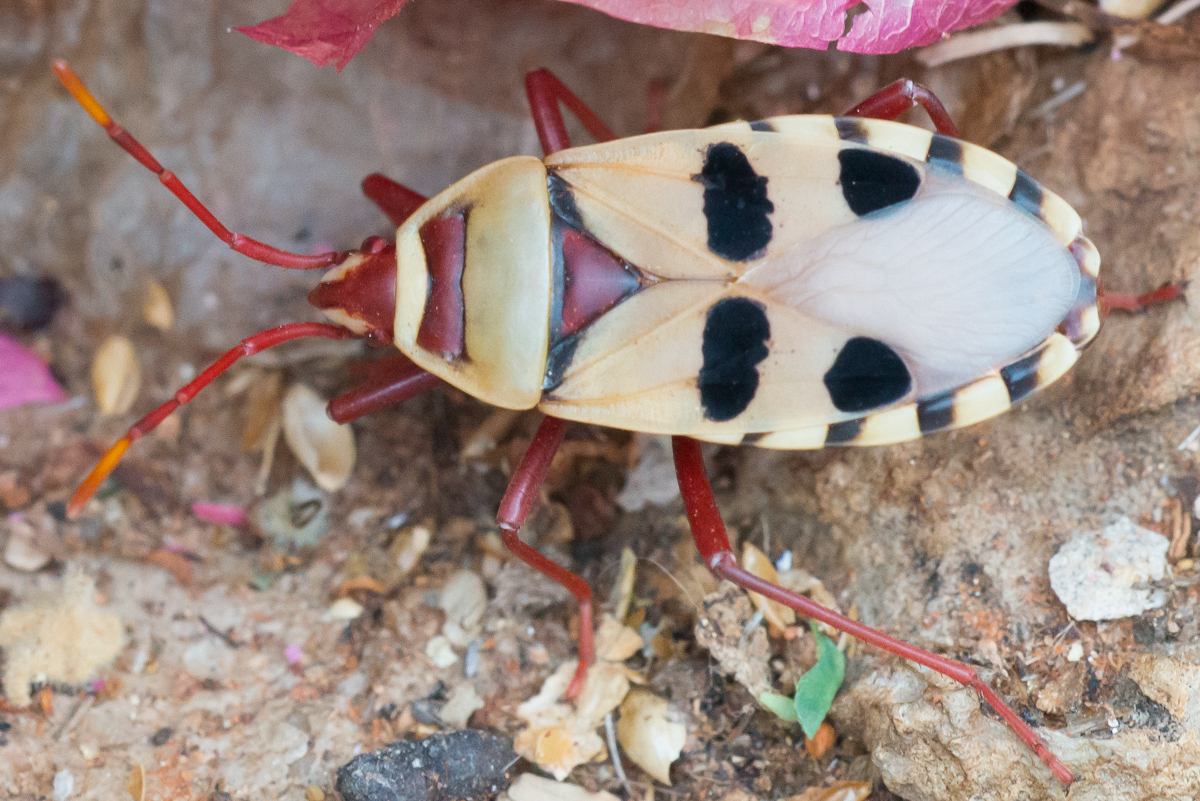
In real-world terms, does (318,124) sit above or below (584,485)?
above

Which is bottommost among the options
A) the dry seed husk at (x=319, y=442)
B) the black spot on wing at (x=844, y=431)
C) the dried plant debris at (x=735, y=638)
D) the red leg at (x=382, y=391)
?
the dried plant debris at (x=735, y=638)

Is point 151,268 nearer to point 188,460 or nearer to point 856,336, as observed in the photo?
point 188,460

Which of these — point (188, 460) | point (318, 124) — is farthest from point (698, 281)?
point (188, 460)

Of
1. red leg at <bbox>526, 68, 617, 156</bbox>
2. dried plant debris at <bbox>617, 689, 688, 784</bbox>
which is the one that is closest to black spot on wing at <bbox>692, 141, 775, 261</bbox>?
red leg at <bbox>526, 68, 617, 156</bbox>

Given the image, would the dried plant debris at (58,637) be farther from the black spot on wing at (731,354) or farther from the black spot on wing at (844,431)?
the black spot on wing at (844,431)

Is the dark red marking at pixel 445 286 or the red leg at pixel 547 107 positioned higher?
Answer: the red leg at pixel 547 107

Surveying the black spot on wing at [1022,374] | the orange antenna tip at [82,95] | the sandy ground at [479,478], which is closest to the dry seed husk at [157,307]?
the sandy ground at [479,478]
